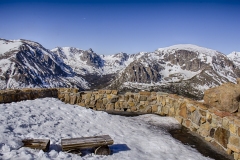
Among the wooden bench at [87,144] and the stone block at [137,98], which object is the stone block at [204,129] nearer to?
the wooden bench at [87,144]

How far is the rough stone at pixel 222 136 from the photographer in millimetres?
7211

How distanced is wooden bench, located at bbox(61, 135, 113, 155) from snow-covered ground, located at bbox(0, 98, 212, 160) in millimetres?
156

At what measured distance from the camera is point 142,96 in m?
13.5

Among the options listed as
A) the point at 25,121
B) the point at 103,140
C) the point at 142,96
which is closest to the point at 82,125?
the point at 25,121

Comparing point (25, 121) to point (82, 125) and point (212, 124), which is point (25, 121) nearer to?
point (82, 125)

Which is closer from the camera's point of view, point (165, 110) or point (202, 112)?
point (202, 112)

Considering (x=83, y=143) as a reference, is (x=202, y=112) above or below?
above

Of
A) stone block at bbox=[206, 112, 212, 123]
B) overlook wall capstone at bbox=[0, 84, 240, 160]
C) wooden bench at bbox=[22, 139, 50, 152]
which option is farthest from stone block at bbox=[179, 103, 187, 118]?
wooden bench at bbox=[22, 139, 50, 152]

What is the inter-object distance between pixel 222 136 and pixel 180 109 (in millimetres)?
3598

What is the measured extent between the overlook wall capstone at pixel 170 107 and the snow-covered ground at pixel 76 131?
1029mm

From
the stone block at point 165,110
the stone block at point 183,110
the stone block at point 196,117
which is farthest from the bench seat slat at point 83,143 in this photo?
the stone block at point 165,110

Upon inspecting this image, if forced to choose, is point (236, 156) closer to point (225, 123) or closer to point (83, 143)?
point (225, 123)

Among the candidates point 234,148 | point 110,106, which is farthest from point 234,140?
point 110,106

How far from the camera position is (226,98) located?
8.59 m
